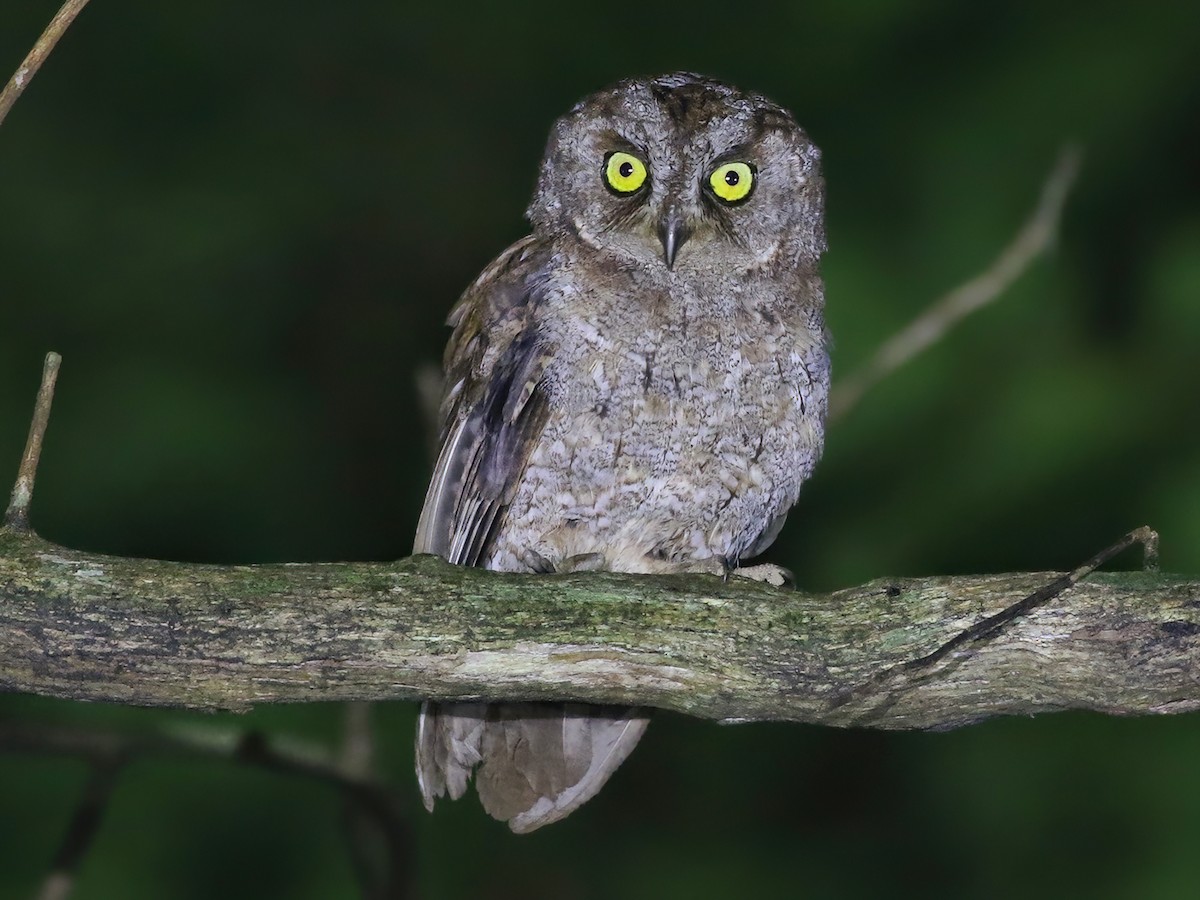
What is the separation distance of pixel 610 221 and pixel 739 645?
1.21 m

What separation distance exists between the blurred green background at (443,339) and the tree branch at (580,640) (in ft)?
7.25

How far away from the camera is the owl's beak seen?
286 cm

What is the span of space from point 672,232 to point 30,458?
141cm

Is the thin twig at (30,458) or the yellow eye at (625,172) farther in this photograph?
the yellow eye at (625,172)

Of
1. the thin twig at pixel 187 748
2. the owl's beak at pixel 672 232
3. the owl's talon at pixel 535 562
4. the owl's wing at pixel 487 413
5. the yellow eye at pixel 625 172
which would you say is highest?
the yellow eye at pixel 625 172

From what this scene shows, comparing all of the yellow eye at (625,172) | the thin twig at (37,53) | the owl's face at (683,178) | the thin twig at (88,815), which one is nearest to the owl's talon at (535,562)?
the owl's face at (683,178)

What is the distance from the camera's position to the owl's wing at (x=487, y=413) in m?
2.87

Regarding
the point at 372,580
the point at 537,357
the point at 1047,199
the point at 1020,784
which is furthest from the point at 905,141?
the point at 372,580

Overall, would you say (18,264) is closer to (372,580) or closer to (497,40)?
(497,40)

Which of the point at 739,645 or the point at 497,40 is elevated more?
the point at 497,40

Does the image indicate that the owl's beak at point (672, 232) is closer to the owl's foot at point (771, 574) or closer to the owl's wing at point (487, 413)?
the owl's wing at point (487, 413)

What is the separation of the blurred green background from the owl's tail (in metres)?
1.49

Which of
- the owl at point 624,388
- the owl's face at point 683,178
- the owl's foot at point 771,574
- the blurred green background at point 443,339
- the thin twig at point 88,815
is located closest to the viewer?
the owl's foot at point 771,574

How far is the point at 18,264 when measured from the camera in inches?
206
